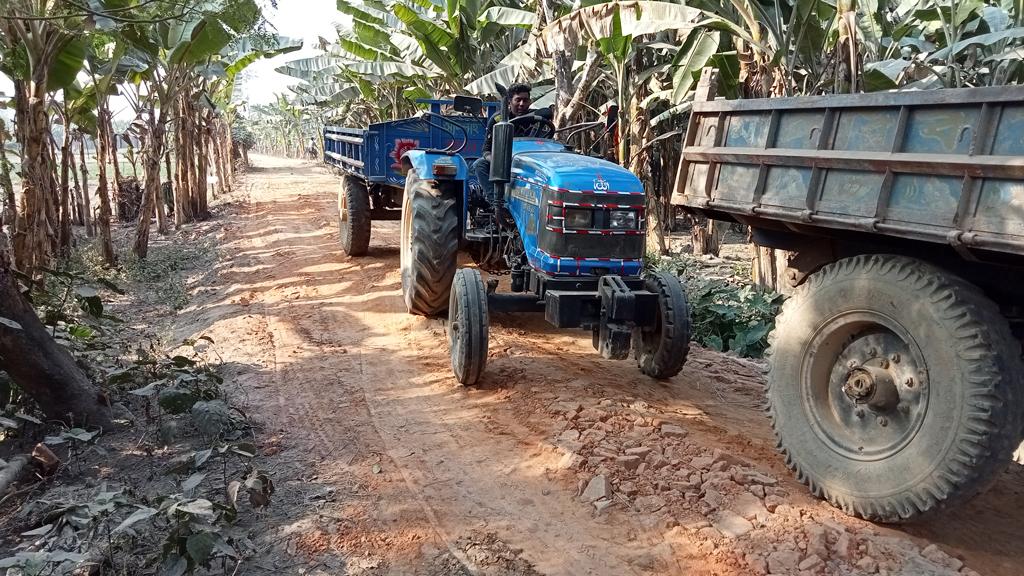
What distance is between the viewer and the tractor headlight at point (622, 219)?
5535 mm

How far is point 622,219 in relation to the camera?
556 cm

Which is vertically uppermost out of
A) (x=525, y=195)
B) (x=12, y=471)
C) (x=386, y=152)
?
(x=386, y=152)

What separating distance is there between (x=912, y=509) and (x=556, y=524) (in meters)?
1.69

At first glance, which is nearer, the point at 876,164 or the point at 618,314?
the point at 876,164

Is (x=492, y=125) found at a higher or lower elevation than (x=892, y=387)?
higher

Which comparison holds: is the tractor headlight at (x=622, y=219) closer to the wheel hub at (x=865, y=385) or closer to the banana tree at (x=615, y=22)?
the wheel hub at (x=865, y=385)

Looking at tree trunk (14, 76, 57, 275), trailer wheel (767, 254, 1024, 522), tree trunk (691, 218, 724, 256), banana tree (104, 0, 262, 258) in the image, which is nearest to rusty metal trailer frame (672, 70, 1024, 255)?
trailer wheel (767, 254, 1024, 522)

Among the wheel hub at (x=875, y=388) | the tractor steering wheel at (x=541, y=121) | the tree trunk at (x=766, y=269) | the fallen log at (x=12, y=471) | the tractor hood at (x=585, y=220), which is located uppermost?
the tractor steering wheel at (x=541, y=121)

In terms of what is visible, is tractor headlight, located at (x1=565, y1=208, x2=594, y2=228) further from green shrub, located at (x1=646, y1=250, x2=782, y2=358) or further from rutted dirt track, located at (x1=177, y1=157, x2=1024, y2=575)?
green shrub, located at (x1=646, y1=250, x2=782, y2=358)

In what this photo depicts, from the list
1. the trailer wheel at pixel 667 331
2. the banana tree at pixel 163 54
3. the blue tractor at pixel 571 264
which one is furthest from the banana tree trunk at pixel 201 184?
the trailer wheel at pixel 667 331

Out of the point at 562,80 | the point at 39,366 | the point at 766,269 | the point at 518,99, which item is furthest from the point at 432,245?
the point at 562,80

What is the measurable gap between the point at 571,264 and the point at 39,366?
361 cm

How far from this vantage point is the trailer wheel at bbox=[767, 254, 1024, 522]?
3.21 meters

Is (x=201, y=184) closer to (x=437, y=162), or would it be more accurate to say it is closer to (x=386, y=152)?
(x=386, y=152)
